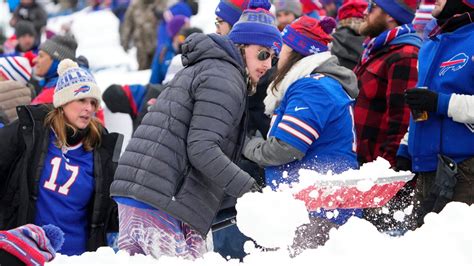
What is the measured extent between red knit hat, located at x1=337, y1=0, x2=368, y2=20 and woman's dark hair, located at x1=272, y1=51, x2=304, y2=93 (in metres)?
2.19

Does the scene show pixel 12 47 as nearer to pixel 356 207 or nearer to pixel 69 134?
pixel 69 134

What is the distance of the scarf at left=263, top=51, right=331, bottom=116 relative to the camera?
5434mm

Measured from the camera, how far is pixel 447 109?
517 centimetres

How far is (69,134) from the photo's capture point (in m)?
5.92

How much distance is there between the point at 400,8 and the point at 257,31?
165 cm

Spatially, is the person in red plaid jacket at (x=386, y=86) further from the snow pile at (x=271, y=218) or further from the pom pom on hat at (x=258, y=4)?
the snow pile at (x=271, y=218)

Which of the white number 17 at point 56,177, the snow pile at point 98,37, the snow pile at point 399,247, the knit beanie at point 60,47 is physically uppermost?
the snow pile at point 399,247

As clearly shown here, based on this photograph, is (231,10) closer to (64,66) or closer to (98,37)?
(64,66)

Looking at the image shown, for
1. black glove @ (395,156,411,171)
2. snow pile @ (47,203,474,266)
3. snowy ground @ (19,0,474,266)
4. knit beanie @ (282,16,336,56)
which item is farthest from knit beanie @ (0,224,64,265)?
black glove @ (395,156,411,171)

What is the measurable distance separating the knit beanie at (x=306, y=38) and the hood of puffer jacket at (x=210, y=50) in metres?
0.81

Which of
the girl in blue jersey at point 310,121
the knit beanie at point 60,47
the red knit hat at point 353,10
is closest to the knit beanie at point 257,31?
the girl in blue jersey at point 310,121

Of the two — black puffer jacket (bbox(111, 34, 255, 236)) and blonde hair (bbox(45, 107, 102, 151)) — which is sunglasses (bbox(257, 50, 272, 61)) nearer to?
black puffer jacket (bbox(111, 34, 255, 236))

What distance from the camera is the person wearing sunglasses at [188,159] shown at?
4539 mm

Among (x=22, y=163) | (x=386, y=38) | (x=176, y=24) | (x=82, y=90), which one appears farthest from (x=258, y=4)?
(x=176, y=24)
